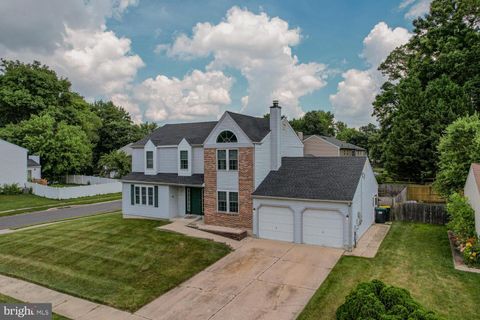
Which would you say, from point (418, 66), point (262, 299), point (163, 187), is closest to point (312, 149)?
point (418, 66)

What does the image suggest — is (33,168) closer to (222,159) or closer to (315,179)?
(222,159)

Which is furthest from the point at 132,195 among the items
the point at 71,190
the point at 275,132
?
the point at 71,190

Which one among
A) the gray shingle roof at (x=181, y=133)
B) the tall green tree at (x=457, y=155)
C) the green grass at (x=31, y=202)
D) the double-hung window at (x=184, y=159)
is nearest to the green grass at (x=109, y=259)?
the double-hung window at (x=184, y=159)

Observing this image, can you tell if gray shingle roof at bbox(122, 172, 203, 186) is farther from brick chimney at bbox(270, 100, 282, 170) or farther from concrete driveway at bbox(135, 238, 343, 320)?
concrete driveway at bbox(135, 238, 343, 320)

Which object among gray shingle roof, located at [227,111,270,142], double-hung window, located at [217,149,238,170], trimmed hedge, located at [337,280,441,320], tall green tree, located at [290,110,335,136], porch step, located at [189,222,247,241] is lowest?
porch step, located at [189,222,247,241]

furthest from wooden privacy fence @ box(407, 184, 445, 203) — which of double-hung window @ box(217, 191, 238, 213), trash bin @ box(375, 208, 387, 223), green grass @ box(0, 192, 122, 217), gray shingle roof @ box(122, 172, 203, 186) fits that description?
green grass @ box(0, 192, 122, 217)

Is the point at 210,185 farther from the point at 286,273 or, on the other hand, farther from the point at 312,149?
the point at 312,149
